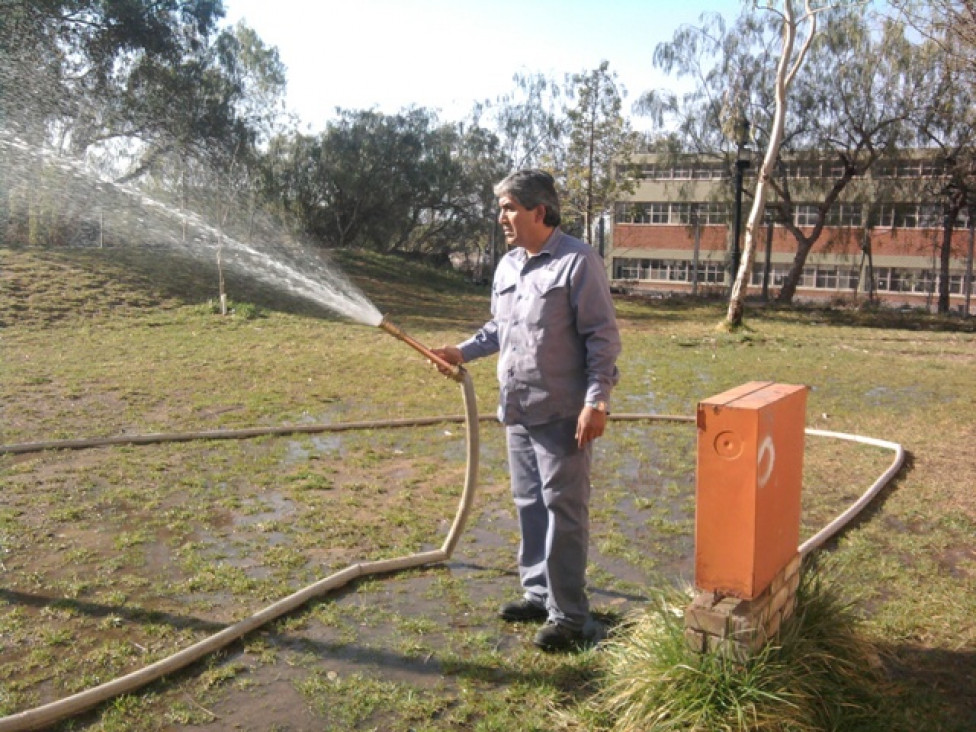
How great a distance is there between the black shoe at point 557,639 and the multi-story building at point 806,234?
25881mm

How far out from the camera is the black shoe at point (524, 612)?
381 cm

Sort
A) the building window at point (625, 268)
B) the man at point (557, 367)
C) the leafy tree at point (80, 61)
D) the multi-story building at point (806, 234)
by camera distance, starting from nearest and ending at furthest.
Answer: the man at point (557, 367) < the leafy tree at point (80, 61) < the multi-story building at point (806, 234) < the building window at point (625, 268)

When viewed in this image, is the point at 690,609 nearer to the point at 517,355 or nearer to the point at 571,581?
the point at 571,581

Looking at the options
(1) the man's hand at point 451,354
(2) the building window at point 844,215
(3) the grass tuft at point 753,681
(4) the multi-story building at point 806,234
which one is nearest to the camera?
(3) the grass tuft at point 753,681

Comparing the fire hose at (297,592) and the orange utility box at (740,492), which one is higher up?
the orange utility box at (740,492)

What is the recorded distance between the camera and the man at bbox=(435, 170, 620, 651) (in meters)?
3.45

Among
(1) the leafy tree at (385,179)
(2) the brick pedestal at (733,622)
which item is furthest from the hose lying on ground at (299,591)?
(1) the leafy tree at (385,179)

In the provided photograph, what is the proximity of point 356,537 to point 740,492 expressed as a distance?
2.65 m

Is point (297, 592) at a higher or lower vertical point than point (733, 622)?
lower

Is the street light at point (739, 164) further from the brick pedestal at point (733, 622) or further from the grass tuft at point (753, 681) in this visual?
the brick pedestal at point (733, 622)

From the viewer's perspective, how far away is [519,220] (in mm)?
3564

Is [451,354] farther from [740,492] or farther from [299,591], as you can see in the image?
[740,492]

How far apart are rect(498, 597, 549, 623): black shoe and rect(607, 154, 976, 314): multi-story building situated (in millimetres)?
25611

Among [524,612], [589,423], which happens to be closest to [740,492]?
[589,423]
